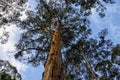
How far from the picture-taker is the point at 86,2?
14.5 metres

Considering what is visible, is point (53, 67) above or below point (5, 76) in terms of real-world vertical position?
above

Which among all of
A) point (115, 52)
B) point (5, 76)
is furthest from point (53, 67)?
point (115, 52)

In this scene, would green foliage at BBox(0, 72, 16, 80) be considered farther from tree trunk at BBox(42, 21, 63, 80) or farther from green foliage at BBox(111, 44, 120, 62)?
green foliage at BBox(111, 44, 120, 62)

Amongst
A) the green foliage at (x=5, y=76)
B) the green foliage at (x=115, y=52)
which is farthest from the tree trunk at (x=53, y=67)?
the green foliage at (x=115, y=52)

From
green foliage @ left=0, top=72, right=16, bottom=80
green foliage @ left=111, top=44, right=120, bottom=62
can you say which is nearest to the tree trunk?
green foliage @ left=0, top=72, right=16, bottom=80

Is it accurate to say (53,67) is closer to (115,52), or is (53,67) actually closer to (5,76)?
(5,76)

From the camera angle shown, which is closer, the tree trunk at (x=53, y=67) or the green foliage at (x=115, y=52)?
the tree trunk at (x=53, y=67)

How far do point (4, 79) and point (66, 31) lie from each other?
4840 millimetres

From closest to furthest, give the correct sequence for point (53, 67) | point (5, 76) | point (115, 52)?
point (53, 67) → point (5, 76) → point (115, 52)

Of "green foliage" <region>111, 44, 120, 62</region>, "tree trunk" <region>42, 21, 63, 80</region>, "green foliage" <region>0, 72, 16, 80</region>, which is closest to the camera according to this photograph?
"tree trunk" <region>42, 21, 63, 80</region>

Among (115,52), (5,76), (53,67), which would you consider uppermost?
(115,52)

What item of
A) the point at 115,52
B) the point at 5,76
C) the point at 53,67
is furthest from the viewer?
the point at 115,52

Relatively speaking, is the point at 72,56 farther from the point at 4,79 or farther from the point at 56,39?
the point at 56,39

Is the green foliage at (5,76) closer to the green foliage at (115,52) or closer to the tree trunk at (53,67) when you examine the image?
the tree trunk at (53,67)
